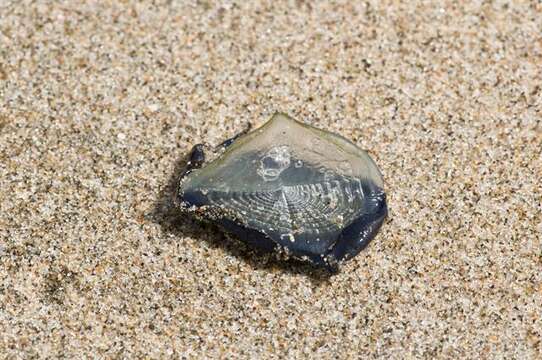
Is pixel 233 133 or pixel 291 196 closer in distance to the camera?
pixel 291 196

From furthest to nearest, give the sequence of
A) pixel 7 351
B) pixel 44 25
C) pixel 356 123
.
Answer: pixel 44 25 → pixel 356 123 → pixel 7 351

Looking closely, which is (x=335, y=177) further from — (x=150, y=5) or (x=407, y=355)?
(x=150, y=5)

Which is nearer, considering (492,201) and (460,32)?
(492,201)

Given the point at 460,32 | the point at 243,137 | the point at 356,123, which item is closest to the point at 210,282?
the point at 243,137
